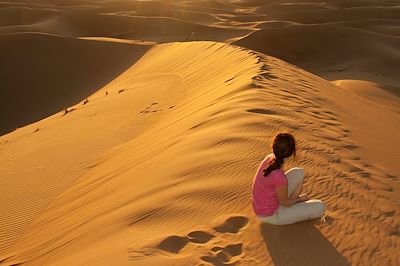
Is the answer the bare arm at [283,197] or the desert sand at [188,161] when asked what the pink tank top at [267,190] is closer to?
the bare arm at [283,197]

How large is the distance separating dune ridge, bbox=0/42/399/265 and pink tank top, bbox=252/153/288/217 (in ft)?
0.57

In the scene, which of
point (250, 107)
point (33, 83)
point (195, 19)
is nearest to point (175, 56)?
point (33, 83)

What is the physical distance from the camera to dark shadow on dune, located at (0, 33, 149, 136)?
1459cm

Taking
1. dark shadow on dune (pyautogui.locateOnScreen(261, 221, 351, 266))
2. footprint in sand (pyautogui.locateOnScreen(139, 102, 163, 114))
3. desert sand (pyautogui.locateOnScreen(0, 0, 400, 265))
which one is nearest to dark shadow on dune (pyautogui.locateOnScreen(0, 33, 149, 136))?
desert sand (pyautogui.locateOnScreen(0, 0, 400, 265))

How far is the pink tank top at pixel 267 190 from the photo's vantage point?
3764mm

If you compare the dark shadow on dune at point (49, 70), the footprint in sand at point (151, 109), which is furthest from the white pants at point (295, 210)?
the dark shadow on dune at point (49, 70)

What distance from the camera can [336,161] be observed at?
523 centimetres

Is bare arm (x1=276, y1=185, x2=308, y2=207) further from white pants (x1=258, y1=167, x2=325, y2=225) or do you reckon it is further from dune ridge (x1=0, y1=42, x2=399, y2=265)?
dune ridge (x1=0, y1=42, x2=399, y2=265)

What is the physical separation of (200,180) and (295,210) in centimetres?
117

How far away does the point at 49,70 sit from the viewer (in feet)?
55.0

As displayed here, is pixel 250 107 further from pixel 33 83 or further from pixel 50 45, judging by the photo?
pixel 50 45

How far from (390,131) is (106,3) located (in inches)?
1078

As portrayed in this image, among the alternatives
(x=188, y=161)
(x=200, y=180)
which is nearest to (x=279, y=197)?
(x=200, y=180)

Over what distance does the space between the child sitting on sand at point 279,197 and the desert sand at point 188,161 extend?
110 mm
